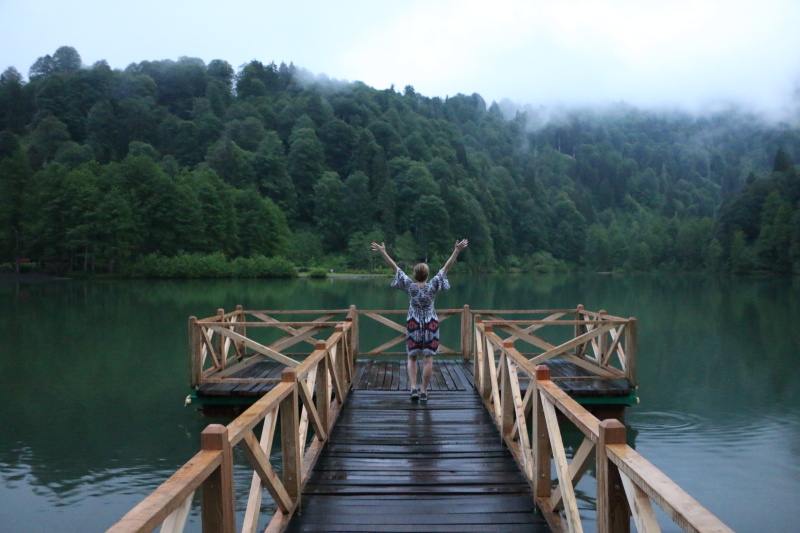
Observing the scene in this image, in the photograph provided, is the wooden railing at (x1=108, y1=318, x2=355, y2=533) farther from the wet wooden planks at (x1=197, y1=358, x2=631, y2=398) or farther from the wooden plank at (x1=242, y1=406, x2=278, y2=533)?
the wet wooden planks at (x1=197, y1=358, x2=631, y2=398)

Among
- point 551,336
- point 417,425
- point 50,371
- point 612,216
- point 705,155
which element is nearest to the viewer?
point 417,425

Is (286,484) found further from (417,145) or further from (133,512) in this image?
(417,145)

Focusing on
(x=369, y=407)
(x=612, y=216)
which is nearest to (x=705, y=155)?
(x=612, y=216)

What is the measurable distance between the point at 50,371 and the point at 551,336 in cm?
1321

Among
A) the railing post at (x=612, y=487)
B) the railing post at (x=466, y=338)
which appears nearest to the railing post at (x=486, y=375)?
the railing post at (x=466, y=338)

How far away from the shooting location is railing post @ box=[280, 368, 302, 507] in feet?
14.7

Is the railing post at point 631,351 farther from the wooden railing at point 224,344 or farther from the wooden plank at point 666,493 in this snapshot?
the wooden plank at point 666,493

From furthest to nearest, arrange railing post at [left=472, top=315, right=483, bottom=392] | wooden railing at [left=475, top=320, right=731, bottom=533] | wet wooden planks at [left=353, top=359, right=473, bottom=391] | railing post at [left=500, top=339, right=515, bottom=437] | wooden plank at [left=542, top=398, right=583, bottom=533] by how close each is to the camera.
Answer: wet wooden planks at [left=353, top=359, right=473, bottom=391] → railing post at [left=472, top=315, right=483, bottom=392] → railing post at [left=500, top=339, right=515, bottom=437] → wooden plank at [left=542, top=398, right=583, bottom=533] → wooden railing at [left=475, top=320, right=731, bottom=533]

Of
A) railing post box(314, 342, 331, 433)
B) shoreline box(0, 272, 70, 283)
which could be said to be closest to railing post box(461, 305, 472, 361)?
railing post box(314, 342, 331, 433)

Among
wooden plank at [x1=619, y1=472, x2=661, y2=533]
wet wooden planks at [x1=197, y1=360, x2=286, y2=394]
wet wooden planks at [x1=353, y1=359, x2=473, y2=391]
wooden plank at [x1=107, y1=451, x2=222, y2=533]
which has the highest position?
wooden plank at [x1=107, y1=451, x2=222, y2=533]

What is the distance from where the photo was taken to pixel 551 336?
18688 mm

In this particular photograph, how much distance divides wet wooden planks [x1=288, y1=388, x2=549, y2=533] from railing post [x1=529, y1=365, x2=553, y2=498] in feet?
0.61

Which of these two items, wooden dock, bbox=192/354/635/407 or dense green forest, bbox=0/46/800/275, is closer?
wooden dock, bbox=192/354/635/407

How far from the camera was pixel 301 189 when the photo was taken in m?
93.5
